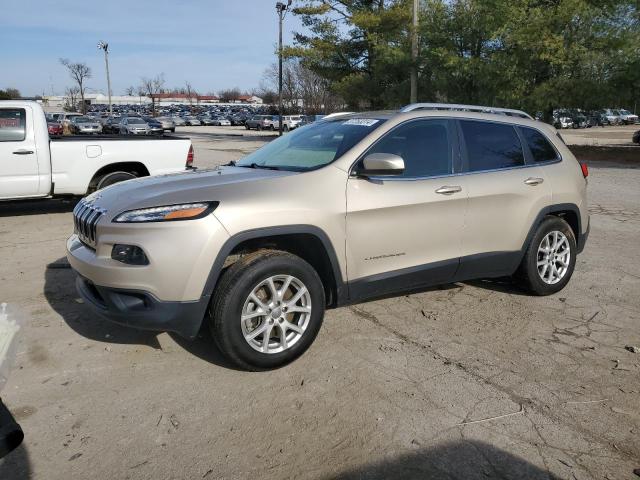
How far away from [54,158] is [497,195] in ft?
22.0

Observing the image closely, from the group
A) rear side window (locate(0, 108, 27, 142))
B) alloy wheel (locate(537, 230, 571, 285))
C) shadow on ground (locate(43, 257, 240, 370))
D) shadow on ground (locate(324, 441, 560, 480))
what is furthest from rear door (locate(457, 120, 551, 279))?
rear side window (locate(0, 108, 27, 142))

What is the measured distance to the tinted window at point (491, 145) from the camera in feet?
15.0

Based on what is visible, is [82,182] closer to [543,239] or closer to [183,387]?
[183,387]

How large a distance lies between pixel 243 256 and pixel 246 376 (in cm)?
78

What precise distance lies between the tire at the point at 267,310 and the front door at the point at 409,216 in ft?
1.33

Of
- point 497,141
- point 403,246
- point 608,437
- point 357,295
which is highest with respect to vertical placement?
point 497,141


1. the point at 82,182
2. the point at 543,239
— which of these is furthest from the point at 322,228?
the point at 82,182

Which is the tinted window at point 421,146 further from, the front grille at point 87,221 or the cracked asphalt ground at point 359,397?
the front grille at point 87,221

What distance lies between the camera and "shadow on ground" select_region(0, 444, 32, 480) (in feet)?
8.41

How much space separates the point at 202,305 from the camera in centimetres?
334

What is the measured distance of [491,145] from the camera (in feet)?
15.6

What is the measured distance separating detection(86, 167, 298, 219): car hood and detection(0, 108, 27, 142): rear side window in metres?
5.11

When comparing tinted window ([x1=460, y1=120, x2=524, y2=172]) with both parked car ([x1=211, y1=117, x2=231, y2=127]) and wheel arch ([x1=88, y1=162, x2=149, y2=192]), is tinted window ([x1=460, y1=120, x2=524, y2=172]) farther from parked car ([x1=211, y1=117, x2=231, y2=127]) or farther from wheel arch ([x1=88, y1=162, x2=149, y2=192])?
parked car ([x1=211, y1=117, x2=231, y2=127])

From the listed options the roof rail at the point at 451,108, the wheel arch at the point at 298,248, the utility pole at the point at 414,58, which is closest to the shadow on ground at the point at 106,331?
the wheel arch at the point at 298,248
